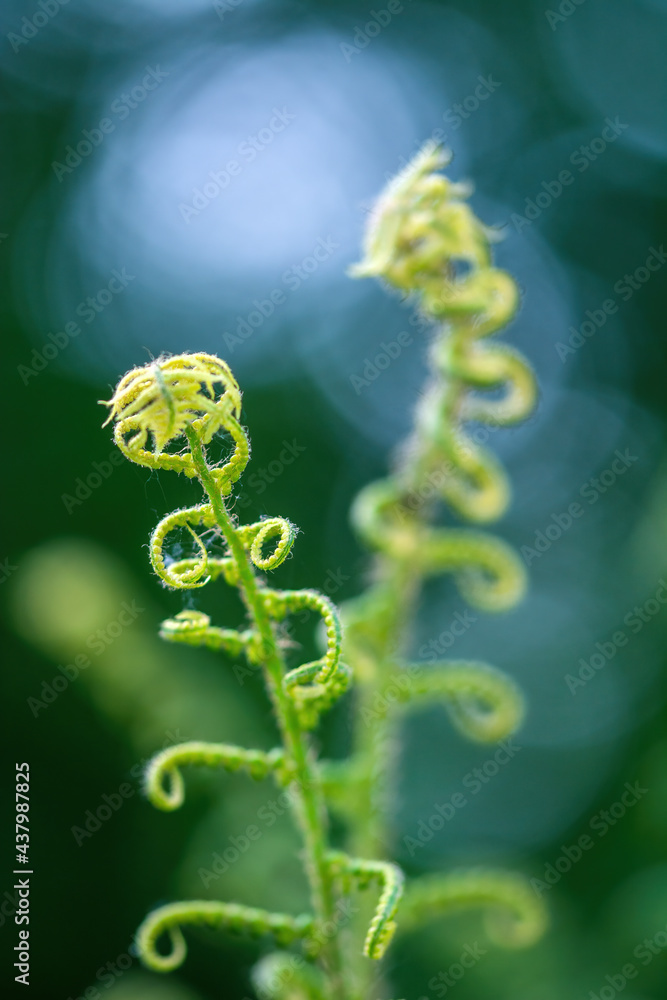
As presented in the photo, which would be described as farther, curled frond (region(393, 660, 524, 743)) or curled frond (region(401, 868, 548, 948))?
curled frond (region(393, 660, 524, 743))

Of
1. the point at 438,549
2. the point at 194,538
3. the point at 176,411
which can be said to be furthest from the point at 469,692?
the point at 176,411

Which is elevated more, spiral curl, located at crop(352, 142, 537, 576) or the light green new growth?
spiral curl, located at crop(352, 142, 537, 576)

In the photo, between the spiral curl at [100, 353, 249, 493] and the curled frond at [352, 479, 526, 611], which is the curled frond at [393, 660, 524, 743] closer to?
the curled frond at [352, 479, 526, 611]

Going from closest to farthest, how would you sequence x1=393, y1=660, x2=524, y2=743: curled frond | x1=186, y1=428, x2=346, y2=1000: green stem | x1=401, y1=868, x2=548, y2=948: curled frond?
x1=186, y1=428, x2=346, y2=1000: green stem, x1=401, y1=868, x2=548, y2=948: curled frond, x1=393, y1=660, x2=524, y2=743: curled frond

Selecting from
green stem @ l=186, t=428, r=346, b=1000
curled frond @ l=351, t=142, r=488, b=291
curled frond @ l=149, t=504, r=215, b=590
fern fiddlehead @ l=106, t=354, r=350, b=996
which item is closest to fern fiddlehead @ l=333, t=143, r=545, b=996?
curled frond @ l=351, t=142, r=488, b=291

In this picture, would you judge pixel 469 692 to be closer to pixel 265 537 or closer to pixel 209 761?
pixel 209 761

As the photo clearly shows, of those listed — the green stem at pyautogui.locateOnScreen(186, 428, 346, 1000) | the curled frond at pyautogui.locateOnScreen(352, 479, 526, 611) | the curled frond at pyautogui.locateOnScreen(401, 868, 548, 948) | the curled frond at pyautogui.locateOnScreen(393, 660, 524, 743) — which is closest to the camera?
the green stem at pyautogui.locateOnScreen(186, 428, 346, 1000)
